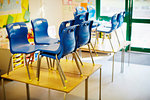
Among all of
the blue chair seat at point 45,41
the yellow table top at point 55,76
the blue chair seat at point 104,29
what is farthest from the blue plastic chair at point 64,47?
the blue chair seat at point 104,29

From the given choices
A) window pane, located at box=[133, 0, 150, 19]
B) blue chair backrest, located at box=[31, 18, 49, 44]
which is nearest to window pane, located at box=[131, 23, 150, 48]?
window pane, located at box=[133, 0, 150, 19]

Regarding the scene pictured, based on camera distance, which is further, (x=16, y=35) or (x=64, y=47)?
(x=16, y=35)

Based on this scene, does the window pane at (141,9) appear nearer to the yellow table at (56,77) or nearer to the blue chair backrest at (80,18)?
the blue chair backrest at (80,18)

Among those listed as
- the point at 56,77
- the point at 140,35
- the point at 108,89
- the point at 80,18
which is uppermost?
the point at 80,18

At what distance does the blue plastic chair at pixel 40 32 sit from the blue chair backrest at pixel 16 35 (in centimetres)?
30

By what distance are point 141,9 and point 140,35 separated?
74cm

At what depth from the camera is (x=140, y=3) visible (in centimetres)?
638

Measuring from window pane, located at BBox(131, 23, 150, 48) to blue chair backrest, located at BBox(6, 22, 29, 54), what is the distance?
3.73 meters

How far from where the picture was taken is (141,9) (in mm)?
6391

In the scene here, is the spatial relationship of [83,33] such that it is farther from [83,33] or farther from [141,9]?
[141,9]

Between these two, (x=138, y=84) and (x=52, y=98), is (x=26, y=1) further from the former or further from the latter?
(x=138, y=84)

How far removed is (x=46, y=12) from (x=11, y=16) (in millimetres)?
1449

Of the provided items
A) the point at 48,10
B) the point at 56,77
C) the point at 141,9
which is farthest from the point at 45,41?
the point at 141,9

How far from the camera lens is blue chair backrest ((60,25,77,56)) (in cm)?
296
